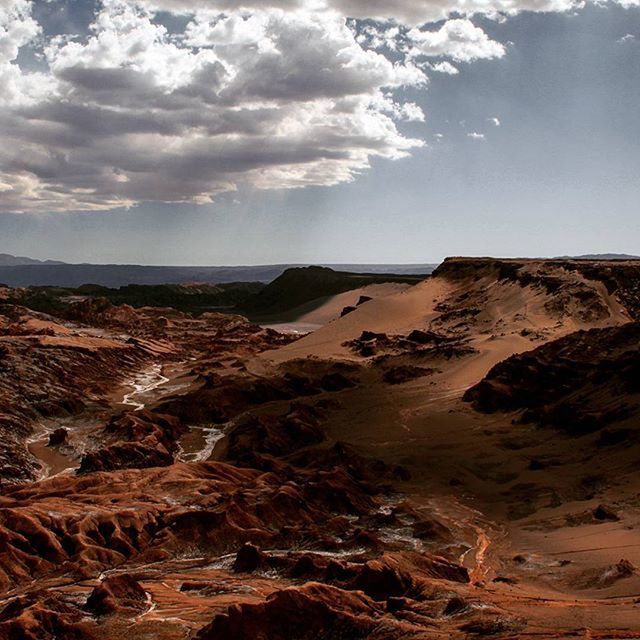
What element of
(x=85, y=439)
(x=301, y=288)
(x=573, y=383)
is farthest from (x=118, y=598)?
(x=301, y=288)

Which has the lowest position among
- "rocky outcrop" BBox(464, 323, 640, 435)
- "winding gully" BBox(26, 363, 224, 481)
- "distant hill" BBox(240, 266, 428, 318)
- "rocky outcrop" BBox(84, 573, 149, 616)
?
"winding gully" BBox(26, 363, 224, 481)

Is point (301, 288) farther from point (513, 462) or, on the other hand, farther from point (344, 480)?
point (344, 480)

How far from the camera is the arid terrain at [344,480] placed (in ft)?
42.2

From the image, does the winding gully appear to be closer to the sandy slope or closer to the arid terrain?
the arid terrain

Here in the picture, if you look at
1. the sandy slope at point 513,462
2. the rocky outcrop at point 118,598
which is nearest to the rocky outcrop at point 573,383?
the sandy slope at point 513,462

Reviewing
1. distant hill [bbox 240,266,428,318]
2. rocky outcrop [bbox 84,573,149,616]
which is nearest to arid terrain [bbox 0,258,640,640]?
rocky outcrop [bbox 84,573,149,616]

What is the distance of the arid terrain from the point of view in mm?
12859

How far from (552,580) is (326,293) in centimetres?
9247

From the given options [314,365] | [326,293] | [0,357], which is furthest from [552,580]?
[326,293]

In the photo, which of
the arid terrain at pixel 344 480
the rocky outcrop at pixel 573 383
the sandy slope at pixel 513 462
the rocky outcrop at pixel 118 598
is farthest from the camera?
the rocky outcrop at pixel 573 383

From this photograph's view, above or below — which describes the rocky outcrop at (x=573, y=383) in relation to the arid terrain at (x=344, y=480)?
above

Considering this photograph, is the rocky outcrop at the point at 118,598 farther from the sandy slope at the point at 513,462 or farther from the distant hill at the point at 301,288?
the distant hill at the point at 301,288

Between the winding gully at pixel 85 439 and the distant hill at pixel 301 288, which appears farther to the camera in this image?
the distant hill at pixel 301 288

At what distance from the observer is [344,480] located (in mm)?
22656
